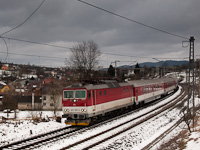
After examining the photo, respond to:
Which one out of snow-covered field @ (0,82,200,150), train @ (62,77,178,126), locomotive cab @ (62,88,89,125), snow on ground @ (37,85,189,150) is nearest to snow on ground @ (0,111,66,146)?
snow-covered field @ (0,82,200,150)

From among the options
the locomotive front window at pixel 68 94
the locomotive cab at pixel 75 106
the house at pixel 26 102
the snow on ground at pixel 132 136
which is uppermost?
the locomotive front window at pixel 68 94

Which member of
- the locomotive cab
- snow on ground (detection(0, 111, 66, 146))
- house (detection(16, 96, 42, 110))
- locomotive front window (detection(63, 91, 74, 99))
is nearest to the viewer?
snow on ground (detection(0, 111, 66, 146))

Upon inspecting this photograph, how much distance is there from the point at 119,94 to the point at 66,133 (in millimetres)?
8000

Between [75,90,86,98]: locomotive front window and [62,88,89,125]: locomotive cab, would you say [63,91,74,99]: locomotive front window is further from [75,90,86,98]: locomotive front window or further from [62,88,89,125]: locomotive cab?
[75,90,86,98]: locomotive front window

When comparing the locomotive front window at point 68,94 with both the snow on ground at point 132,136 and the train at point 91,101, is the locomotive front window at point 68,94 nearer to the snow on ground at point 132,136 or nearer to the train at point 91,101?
the train at point 91,101

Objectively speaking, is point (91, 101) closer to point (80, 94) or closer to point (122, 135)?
point (80, 94)

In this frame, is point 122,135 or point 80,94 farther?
point 80,94

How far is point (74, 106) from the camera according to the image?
16094 millimetres

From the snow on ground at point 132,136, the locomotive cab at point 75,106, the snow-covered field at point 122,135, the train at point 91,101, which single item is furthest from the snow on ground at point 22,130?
the snow on ground at point 132,136

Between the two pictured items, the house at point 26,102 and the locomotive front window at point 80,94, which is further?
the house at point 26,102

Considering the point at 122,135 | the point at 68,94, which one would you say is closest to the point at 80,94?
the point at 68,94

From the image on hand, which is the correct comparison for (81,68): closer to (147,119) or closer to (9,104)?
(147,119)

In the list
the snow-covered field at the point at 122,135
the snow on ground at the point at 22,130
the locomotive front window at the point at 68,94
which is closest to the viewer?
the snow-covered field at the point at 122,135

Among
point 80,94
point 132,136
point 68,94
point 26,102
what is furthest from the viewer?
point 26,102
